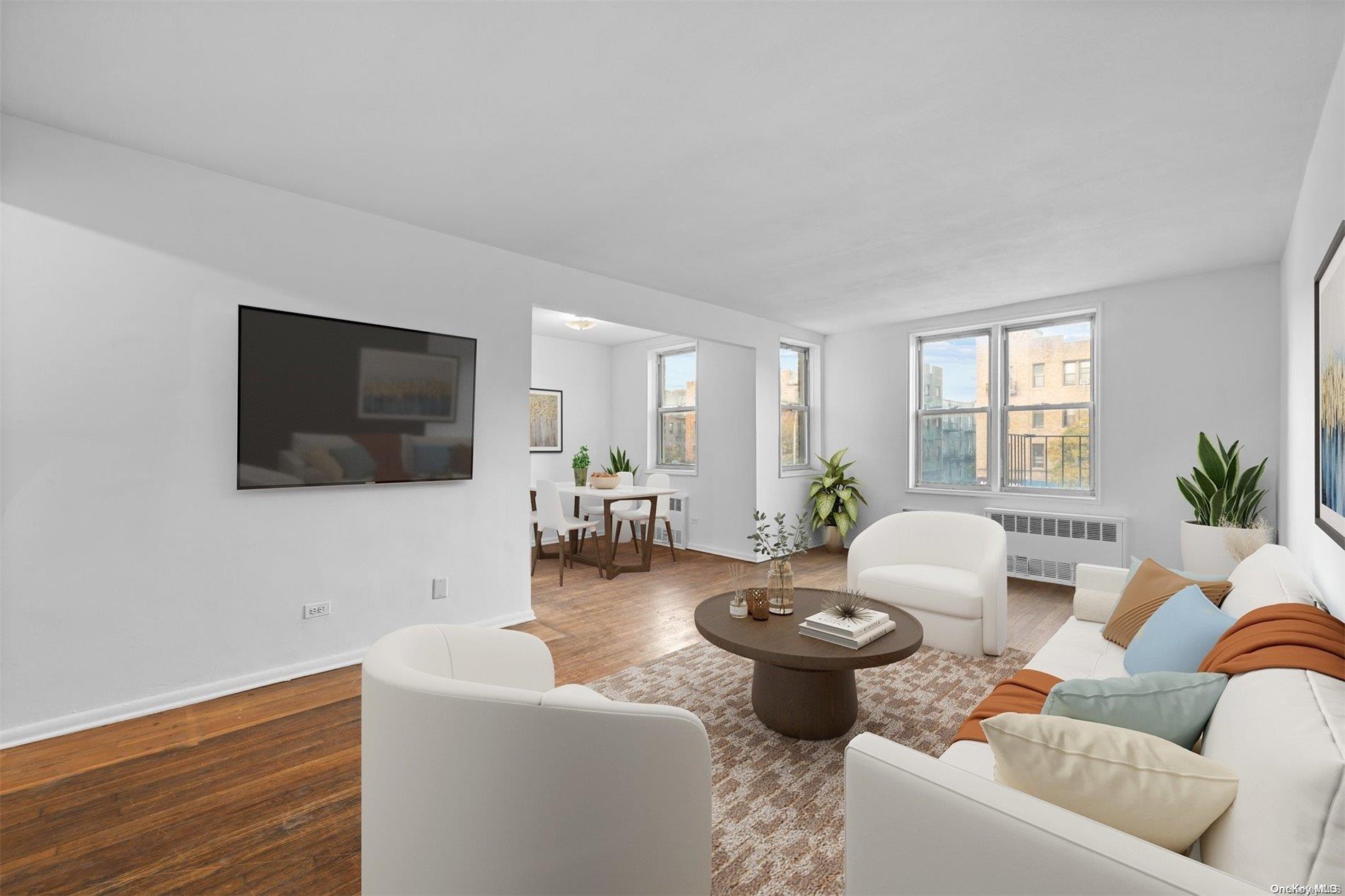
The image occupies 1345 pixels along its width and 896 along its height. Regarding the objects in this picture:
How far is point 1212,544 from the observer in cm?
388

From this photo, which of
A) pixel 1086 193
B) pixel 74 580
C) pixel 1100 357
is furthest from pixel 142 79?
pixel 1100 357

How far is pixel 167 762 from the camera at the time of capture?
2.35 meters

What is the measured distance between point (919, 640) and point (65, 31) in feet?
12.1

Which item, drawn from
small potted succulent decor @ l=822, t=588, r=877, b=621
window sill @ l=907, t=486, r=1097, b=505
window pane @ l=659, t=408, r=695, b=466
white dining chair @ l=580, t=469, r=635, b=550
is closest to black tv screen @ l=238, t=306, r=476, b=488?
small potted succulent decor @ l=822, t=588, r=877, b=621

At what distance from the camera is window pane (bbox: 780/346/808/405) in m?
6.78

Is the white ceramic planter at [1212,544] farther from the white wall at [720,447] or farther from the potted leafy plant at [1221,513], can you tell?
the white wall at [720,447]

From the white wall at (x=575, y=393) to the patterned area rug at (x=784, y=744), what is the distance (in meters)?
4.35

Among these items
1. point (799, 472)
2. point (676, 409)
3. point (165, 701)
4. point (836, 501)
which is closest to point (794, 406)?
point (799, 472)

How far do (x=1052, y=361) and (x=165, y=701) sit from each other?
6550mm

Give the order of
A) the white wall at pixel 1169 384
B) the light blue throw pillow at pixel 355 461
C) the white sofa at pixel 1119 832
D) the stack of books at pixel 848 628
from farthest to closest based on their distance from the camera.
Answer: the white wall at pixel 1169 384 → the light blue throw pillow at pixel 355 461 → the stack of books at pixel 848 628 → the white sofa at pixel 1119 832

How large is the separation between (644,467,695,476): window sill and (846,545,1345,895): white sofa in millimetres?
5815

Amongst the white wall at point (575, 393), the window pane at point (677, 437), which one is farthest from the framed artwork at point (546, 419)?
the window pane at point (677, 437)

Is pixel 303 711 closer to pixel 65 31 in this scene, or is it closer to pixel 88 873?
pixel 88 873

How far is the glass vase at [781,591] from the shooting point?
112 inches
